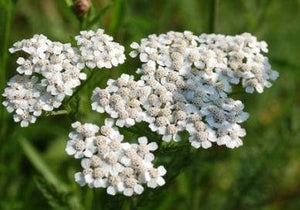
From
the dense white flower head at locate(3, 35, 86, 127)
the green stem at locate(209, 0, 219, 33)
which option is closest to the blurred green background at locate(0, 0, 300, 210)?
the green stem at locate(209, 0, 219, 33)

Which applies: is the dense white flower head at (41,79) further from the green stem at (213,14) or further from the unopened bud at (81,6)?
the green stem at (213,14)

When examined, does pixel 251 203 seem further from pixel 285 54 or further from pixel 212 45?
pixel 285 54

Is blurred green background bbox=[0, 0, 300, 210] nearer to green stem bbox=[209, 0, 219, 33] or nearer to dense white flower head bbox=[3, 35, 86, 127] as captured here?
green stem bbox=[209, 0, 219, 33]

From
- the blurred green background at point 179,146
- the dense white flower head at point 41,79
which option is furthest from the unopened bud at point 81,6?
the dense white flower head at point 41,79

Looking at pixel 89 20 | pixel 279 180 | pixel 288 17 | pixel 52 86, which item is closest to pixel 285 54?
pixel 288 17

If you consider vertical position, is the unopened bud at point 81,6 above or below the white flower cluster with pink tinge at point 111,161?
above

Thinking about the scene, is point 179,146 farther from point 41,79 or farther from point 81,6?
point 81,6

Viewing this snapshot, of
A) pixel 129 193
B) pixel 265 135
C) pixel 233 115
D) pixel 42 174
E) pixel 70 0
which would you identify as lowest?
pixel 129 193
